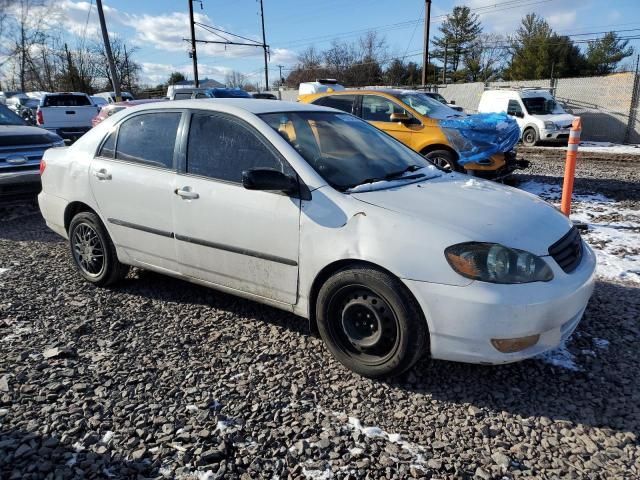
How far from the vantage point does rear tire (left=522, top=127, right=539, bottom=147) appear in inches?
672

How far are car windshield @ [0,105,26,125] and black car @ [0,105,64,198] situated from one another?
0.62 m

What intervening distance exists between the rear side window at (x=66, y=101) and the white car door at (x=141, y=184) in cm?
1413

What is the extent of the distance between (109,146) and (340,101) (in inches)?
226

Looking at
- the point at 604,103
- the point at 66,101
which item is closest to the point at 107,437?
the point at 66,101

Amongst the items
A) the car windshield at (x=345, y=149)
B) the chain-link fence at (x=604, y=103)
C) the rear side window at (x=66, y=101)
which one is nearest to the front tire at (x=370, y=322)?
the car windshield at (x=345, y=149)

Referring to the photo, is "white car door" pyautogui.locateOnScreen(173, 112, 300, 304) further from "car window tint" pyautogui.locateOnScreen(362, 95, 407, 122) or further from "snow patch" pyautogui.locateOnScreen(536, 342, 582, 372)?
"car window tint" pyautogui.locateOnScreen(362, 95, 407, 122)

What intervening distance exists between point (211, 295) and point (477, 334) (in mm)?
2454

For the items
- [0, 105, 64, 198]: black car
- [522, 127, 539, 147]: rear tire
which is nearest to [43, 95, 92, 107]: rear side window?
[0, 105, 64, 198]: black car

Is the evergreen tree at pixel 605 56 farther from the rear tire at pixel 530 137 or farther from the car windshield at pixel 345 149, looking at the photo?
the car windshield at pixel 345 149

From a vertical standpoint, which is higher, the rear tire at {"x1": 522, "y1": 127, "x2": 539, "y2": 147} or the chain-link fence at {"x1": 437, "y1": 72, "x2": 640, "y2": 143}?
the chain-link fence at {"x1": 437, "y1": 72, "x2": 640, "y2": 143}

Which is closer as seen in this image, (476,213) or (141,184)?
(476,213)

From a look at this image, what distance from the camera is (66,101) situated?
16453 millimetres

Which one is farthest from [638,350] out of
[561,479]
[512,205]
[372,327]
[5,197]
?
[5,197]

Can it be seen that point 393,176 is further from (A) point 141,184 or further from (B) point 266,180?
(A) point 141,184
